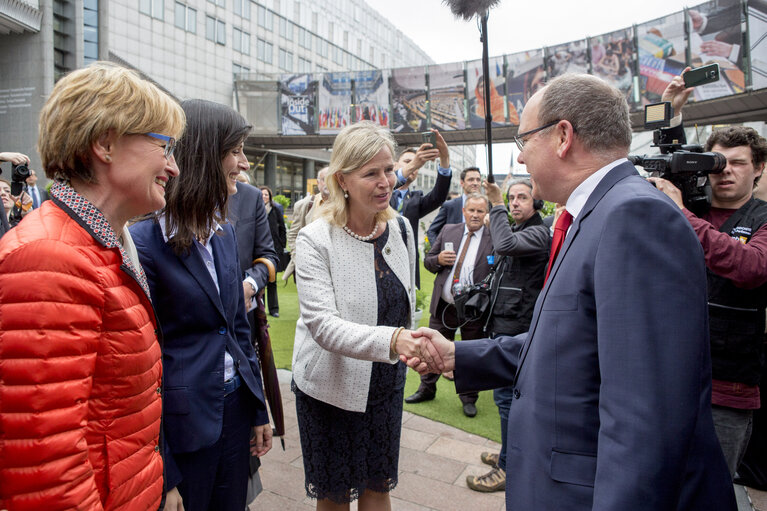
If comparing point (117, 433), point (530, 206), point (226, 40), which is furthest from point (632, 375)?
point (226, 40)

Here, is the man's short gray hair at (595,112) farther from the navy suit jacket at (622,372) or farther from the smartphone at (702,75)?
the smartphone at (702,75)

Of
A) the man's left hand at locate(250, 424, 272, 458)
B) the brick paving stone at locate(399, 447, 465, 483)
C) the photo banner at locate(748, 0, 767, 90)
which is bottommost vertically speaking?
the brick paving stone at locate(399, 447, 465, 483)

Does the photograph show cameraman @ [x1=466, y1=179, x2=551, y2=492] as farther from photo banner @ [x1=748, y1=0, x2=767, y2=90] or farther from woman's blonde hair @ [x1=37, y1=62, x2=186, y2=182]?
photo banner @ [x1=748, y1=0, x2=767, y2=90]

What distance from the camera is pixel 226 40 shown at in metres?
44.8

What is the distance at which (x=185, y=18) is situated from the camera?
134 ft

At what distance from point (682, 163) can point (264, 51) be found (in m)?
53.2

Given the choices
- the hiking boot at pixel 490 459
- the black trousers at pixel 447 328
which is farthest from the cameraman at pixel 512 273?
the black trousers at pixel 447 328

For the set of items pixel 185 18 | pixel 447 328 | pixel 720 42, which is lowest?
pixel 447 328

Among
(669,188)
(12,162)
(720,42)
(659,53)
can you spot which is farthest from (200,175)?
(659,53)

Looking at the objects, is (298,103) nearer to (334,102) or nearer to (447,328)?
(334,102)

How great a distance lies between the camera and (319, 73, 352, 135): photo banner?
37625 mm

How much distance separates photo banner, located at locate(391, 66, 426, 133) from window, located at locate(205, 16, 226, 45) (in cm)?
1895

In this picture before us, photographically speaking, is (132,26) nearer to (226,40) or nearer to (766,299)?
(226,40)

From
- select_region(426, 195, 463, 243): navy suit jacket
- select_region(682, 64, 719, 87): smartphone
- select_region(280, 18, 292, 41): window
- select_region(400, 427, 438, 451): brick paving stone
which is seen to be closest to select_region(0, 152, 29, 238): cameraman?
→ select_region(400, 427, 438, 451): brick paving stone
